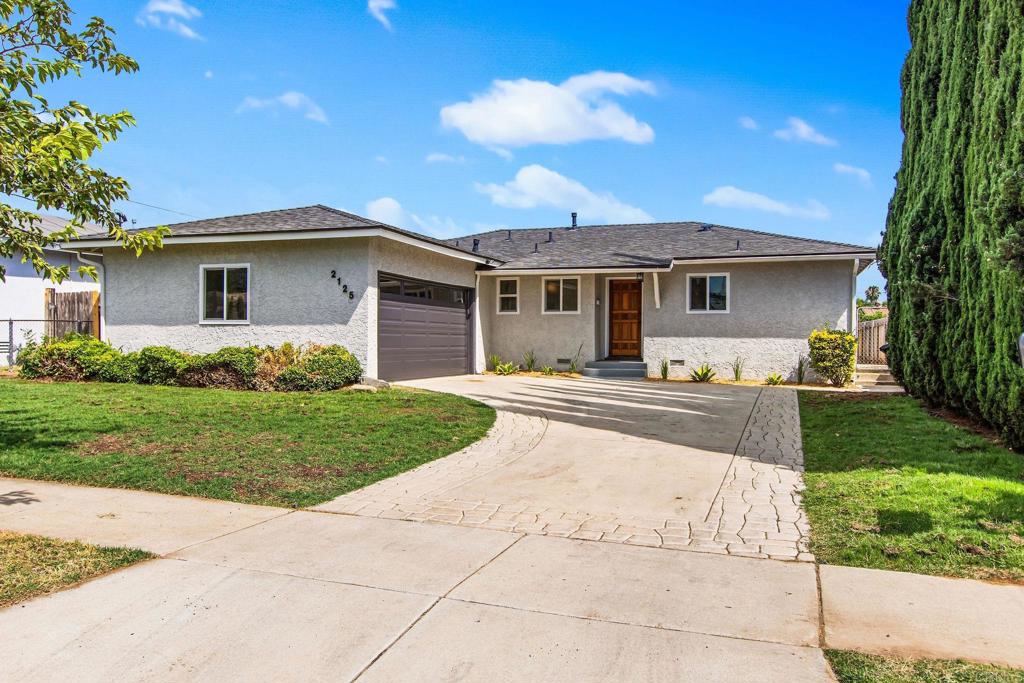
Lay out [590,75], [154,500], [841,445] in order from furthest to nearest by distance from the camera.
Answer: [590,75]
[841,445]
[154,500]

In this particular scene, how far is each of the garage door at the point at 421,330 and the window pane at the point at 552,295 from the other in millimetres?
2212

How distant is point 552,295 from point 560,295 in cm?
24

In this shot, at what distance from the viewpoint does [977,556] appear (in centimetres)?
404

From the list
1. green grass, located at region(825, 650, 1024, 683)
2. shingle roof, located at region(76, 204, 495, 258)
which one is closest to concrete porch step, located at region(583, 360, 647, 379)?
shingle roof, located at region(76, 204, 495, 258)

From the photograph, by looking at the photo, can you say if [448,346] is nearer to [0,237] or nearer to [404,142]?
[404,142]

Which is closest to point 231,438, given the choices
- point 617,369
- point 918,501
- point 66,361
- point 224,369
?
point 224,369

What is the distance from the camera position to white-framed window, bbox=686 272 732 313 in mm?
17672

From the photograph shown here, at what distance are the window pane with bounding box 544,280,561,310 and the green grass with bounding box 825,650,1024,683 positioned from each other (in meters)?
16.4

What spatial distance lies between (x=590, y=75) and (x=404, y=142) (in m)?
5.97

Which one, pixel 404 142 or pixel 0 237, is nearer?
pixel 0 237

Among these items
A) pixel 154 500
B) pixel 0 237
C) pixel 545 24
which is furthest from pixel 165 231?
pixel 545 24

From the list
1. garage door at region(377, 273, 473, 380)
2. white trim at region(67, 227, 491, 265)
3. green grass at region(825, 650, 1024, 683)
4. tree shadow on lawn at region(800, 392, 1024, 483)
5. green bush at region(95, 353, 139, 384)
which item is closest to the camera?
green grass at region(825, 650, 1024, 683)

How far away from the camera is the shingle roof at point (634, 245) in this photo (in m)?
17.2

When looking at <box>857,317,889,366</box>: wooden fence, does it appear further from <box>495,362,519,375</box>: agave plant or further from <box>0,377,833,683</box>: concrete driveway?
<box>0,377,833,683</box>: concrete driveway
